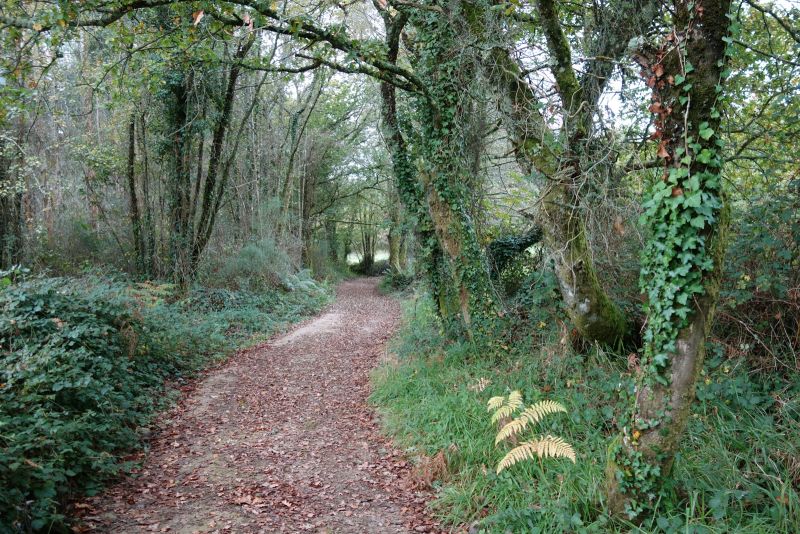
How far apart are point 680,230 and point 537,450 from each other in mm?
2222

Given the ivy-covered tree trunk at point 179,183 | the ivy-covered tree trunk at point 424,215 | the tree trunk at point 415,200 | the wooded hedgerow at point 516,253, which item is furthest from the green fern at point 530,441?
the ivy-covered tree trunk at point 179,183

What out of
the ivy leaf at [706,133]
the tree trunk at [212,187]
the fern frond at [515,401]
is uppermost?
the tree trunk at [212,187]

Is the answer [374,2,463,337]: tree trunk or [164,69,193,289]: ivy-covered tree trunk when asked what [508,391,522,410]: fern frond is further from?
[164,69,193,289]: ivy-covered tree trunk

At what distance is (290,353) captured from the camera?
1026 cm

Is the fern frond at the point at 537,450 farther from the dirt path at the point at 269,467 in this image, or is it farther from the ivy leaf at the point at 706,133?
the ivy leaf at the point at 706,133

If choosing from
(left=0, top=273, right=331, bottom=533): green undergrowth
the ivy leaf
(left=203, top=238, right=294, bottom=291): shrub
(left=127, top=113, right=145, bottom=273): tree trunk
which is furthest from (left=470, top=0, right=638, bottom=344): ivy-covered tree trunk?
(left=127, top=113, right=145, bottom=273): tree trunk

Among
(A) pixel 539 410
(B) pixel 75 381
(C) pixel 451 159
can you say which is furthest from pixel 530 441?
(C) pixel 451 159

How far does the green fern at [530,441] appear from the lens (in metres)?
4.07

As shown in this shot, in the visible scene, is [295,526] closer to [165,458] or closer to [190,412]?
[165,458]

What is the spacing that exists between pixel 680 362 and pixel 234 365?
7.83 m

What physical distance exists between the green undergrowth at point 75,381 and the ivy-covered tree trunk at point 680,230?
4.36 m

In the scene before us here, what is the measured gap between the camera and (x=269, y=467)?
5156 mm

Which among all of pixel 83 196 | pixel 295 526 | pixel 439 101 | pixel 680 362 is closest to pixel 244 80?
pixel 83 196

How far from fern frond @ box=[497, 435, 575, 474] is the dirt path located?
90 centimetres
